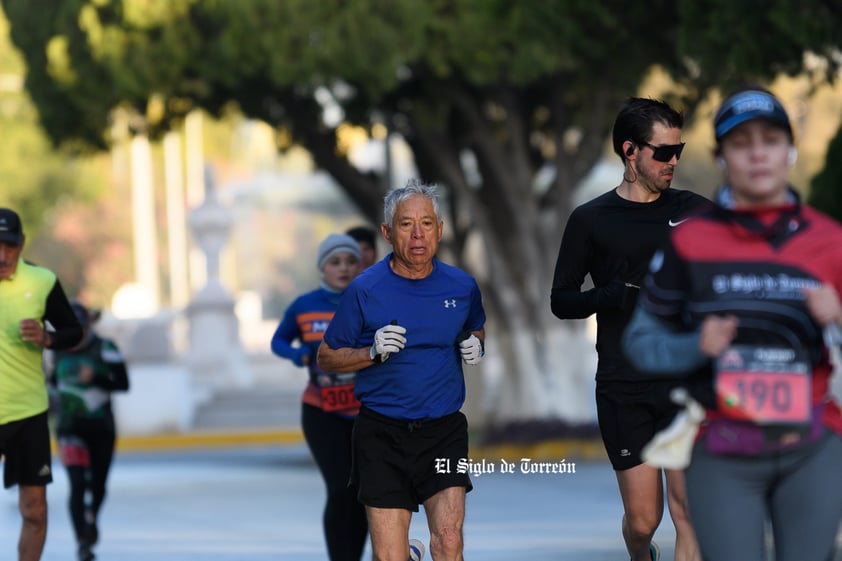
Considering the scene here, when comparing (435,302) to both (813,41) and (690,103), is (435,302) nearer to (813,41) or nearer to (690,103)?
(813,41)

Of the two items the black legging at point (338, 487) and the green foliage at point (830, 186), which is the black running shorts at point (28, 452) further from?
the green foliage at point (830, 186)

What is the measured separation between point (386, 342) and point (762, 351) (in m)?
2.31

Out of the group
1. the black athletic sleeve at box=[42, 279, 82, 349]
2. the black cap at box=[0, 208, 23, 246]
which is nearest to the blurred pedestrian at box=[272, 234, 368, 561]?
the black athletic sleeve at box=[42, 279, 82, 349]

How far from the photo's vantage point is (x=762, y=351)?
16.9 feet

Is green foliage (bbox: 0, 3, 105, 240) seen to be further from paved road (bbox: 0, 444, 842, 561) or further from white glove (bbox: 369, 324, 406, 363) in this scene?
white glove (bbox: 369, 324, 406, 363)

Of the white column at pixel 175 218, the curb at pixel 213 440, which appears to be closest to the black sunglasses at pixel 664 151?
the curb at pixel 213 440

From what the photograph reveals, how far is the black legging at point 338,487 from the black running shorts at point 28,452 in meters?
1.39

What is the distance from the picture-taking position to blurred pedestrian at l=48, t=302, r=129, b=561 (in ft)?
41.3

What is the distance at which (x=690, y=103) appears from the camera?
71.0 ft

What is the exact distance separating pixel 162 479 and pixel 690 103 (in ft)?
24.6

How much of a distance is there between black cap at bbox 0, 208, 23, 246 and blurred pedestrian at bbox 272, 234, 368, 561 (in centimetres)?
162

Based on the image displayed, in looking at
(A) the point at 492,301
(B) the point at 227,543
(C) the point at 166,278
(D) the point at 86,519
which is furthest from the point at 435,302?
(C) the point at 166,278

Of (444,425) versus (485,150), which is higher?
(485,150)

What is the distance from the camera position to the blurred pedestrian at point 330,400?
9.50m
